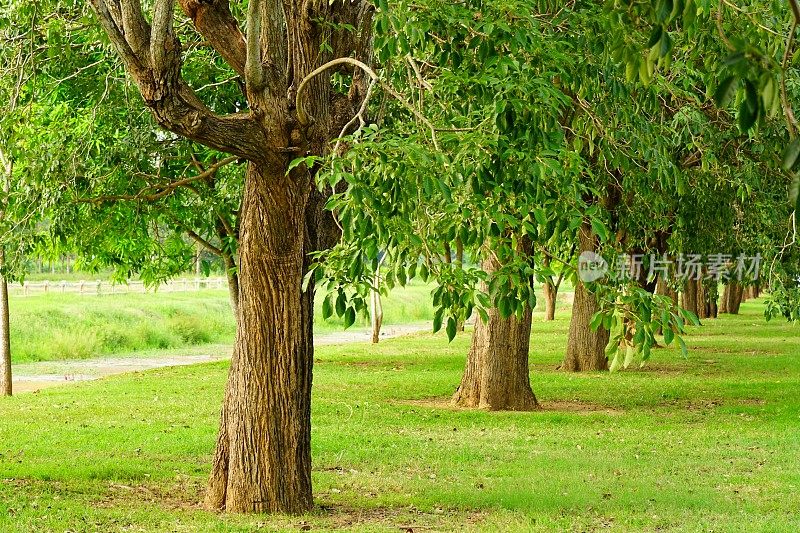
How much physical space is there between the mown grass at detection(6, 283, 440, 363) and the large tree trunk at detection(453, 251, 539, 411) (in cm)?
1522

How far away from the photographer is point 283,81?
330 inches

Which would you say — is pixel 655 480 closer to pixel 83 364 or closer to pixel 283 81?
pixel 283 81

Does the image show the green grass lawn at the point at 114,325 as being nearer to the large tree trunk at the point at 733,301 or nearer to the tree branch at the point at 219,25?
the large tree trunk at the point at 733,301

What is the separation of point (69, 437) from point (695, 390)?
36.8ft

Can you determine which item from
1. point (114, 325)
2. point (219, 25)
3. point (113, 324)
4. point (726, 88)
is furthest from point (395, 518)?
point (113, 324)

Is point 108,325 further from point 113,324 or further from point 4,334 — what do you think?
point 4,334

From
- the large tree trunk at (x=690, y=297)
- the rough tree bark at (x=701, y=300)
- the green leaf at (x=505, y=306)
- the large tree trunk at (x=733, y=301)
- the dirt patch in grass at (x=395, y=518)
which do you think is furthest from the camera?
the large tree trunk at (x=733, y=301)

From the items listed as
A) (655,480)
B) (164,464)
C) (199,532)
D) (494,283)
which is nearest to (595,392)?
(655,480)

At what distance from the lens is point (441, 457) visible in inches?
476

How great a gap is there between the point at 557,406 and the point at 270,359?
9335mm

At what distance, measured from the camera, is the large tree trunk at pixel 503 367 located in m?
16.7

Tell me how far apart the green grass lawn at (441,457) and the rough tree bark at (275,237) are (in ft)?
1.40

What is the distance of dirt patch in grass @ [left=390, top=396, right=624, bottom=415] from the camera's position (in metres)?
16.7

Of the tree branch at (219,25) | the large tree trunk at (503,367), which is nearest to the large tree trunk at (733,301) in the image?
the large tree trunk at (503,367)
